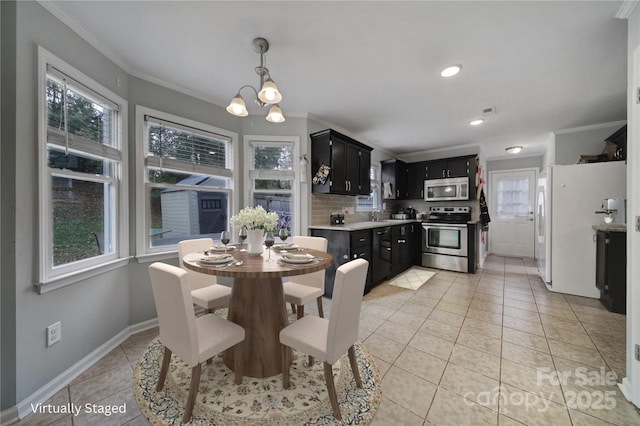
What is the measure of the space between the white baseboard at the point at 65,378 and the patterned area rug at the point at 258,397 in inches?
15.2

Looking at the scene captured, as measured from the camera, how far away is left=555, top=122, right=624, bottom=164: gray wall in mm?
3660

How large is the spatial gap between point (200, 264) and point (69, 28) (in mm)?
1993

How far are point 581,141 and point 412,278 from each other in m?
3.49

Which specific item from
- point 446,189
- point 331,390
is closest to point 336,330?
point 331,390

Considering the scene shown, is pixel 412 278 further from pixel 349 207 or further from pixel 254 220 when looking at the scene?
pixel 254 220

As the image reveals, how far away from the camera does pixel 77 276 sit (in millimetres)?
1767

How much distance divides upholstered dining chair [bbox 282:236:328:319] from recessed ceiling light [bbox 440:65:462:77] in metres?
2.04

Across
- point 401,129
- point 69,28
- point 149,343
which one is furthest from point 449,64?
point 149,343

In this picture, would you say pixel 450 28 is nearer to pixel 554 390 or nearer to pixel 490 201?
pixel 554 390

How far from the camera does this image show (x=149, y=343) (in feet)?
7.02

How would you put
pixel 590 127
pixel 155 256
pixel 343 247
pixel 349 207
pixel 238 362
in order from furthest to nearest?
1. pixel 349 207
2. pixel 590 127
3. pixel 343 247
4. pixel 155 256
5. pixel 238 362

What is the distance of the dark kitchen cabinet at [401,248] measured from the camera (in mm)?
4109

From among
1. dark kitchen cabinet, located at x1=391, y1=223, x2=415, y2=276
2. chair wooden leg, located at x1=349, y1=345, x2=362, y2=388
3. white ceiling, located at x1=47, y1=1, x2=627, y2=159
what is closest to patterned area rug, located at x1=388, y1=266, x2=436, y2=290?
dark kitchen cabinet, located at x1=391, y1=223, x2=415, y2=276

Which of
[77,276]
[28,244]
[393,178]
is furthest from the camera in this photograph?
[393,178]
